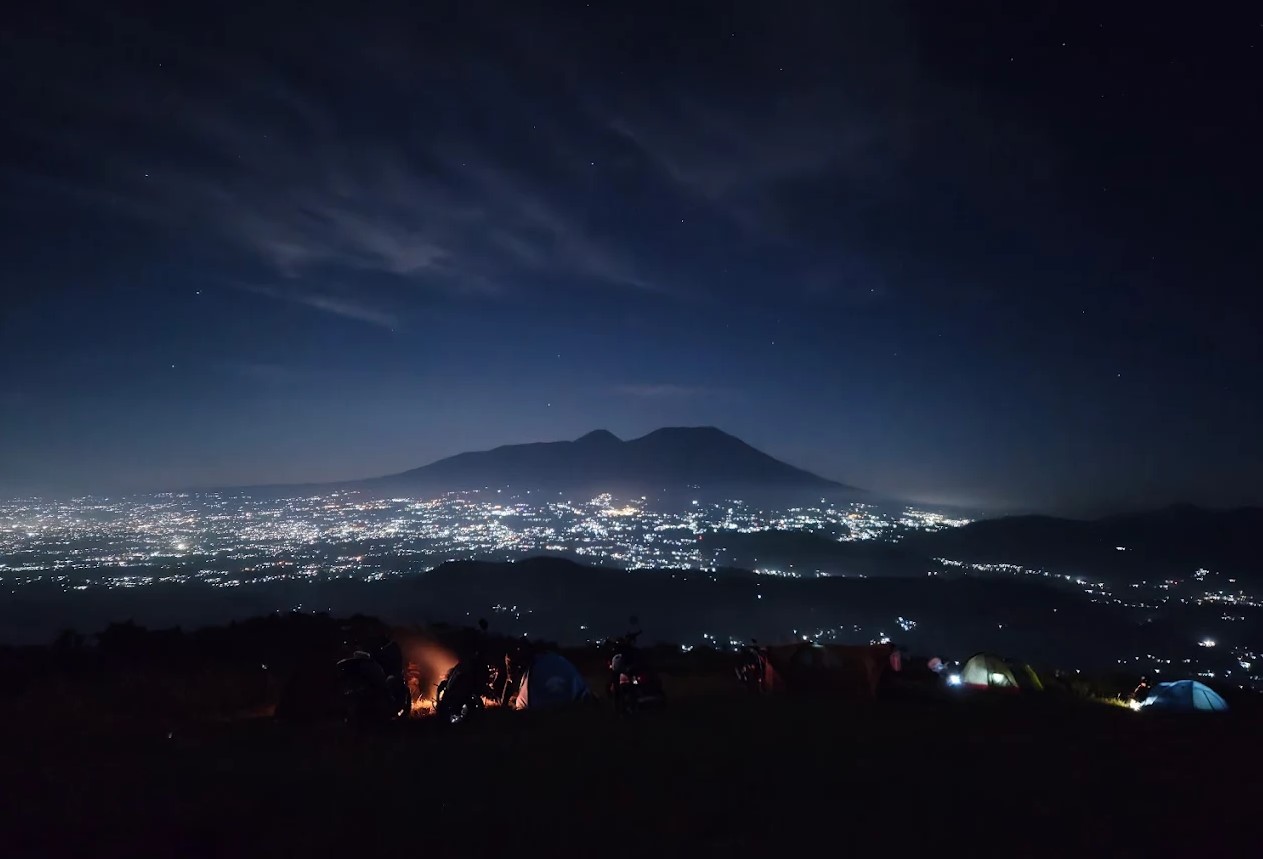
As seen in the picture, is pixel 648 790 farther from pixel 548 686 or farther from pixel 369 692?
pixel 548 686

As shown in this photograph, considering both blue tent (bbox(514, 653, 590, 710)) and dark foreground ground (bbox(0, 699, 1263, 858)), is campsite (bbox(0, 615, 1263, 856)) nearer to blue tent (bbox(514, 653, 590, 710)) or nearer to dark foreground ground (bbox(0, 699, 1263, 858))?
dark foreground ground (bbox(0, 699, 1263, 858))

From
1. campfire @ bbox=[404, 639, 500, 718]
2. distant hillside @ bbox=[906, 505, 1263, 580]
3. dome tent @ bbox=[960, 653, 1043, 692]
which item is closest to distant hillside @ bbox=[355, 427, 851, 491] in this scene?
distant hillside @ bbox=[906, 505, 1263, 580]

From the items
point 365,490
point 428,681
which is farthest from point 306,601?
point 365,490

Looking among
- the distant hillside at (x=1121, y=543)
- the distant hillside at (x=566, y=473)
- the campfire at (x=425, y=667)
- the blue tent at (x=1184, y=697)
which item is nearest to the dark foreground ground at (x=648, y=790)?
the campfire at (x=425, y=667)

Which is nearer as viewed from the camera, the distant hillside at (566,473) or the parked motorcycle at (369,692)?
the parked motorcycle at (369,692)

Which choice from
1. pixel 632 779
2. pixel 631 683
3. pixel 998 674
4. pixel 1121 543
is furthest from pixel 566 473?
pixel 632 779

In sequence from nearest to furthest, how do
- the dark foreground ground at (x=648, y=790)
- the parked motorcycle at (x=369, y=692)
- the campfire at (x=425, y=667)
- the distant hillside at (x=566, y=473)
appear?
the dark foreground ground at (x=648, y=790), the parked motorcycle at (x=369, y=692), the campfire at (x=425, y=667), the distant hillside at (x=566, y=473)

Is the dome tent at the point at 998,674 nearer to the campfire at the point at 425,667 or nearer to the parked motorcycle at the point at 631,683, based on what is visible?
the parked motorcycle at the point at 631,683
